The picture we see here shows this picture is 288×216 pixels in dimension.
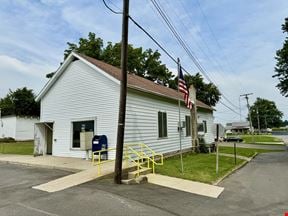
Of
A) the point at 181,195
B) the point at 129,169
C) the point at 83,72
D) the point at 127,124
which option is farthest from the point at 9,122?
the point at 181,195

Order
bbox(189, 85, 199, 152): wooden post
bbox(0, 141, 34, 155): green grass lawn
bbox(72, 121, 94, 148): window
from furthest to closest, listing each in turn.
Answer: bbox(189, 85, 199, 152): wooden post
bbox(0, 141, 34, 155): green grass lawn
bbox(72, 121, 94, 148): window

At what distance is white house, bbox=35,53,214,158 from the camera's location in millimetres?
12977

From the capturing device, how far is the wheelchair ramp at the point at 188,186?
8014 mm

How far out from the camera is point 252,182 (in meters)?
9.98

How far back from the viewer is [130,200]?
6.59 metres

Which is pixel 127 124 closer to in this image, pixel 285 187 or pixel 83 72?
pixel 83 72

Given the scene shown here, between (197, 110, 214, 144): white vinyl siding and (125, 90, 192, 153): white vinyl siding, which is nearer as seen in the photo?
(125, 90, 192, 153): white vinyl siding

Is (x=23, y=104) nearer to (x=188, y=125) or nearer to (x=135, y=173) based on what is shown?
(x=188, y=125)

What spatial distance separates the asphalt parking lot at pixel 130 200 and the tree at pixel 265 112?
12326cm

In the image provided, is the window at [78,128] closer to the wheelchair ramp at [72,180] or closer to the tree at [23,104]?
the wheelchair ramp at [72,180]

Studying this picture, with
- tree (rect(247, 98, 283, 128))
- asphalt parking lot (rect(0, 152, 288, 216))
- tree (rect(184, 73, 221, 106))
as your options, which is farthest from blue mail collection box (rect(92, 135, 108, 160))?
tree (rect(247, 98, 283, 128))

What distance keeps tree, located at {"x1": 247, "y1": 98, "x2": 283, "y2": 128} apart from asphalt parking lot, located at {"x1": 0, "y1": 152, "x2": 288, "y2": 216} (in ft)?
404

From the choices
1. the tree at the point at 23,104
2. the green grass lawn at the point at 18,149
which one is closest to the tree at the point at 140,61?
the green grass lawn at the point at 18,149

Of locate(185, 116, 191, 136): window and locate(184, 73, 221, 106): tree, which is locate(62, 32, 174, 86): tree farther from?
locate(185, 116, 191, 136): window
